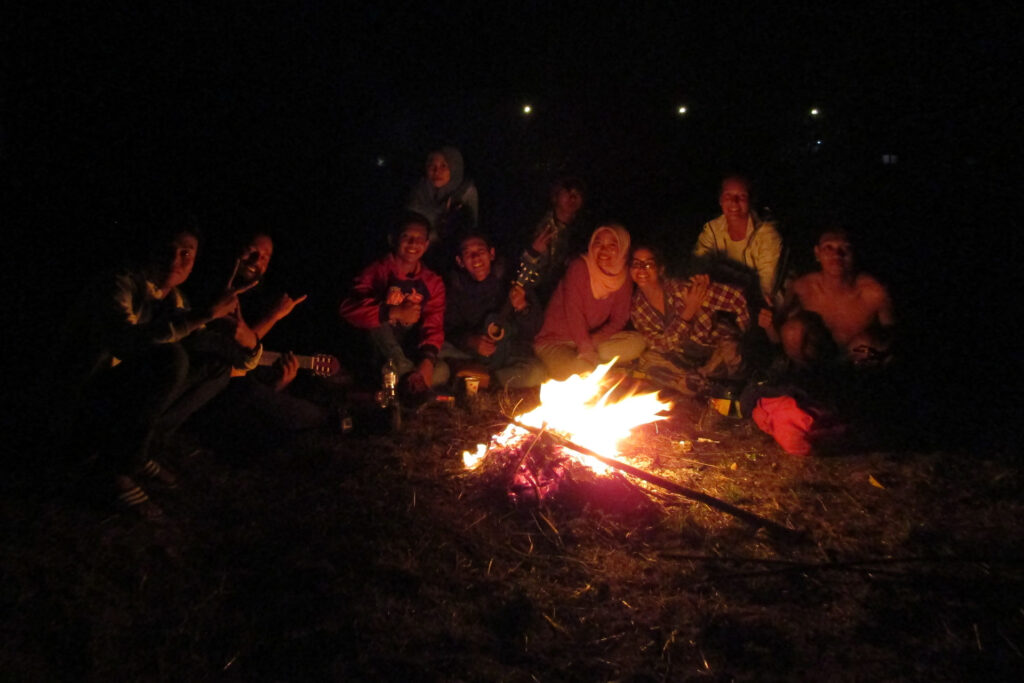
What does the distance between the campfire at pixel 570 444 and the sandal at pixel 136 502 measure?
6.47 ft

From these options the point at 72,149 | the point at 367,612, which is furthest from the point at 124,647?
the point at 72,149

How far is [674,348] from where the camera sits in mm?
6727

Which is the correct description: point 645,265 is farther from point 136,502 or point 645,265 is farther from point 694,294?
point 136,502

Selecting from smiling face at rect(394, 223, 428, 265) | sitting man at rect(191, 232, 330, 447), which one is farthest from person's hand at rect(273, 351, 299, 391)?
smiling face at rect(394, 223, 428, 265)

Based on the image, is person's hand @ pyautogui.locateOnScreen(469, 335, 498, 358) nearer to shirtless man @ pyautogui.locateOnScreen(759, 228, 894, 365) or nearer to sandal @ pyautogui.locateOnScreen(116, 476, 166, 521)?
shirtless man @ pyautogui.locateOnScreen(759, 228, 894, 365)

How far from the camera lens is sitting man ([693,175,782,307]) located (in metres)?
6.61

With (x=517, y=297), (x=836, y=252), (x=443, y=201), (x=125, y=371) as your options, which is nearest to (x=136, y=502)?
(x=125, y=371)

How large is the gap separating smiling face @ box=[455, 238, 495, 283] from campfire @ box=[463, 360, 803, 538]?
1563 mm

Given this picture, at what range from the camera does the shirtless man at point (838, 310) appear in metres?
5.94

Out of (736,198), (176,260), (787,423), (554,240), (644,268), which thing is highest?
(736,198)

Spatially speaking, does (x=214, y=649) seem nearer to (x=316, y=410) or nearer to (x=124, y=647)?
(x=124, y=647)

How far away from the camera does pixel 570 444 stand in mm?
4840

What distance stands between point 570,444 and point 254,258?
2.98 meters

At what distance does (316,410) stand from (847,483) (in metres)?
3.97
